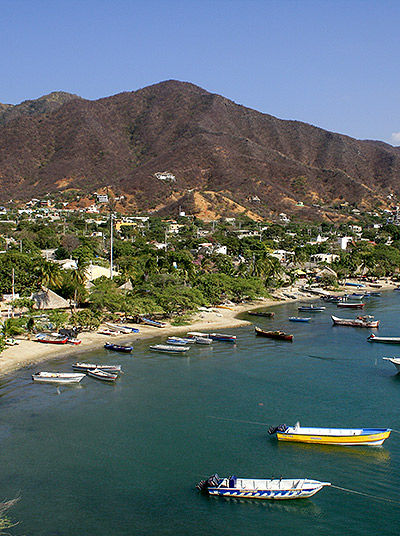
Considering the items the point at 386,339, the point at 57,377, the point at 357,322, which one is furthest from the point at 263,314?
the point at 57,377

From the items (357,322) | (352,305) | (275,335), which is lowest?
(275,335)

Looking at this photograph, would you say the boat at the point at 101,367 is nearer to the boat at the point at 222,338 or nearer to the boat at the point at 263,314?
the boat at the point at 222,338

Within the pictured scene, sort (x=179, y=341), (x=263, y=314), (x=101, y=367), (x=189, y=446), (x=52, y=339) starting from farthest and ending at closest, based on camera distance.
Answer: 1. (x=263, y=314)
2. (x=179, y=341)
3. (x=52, y=339)
4. (x=101, y=367)
5. (x=189, y=446)

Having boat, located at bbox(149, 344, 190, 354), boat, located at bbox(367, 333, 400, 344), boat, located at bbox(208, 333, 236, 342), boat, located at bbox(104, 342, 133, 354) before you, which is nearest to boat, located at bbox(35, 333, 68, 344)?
boat, located at bbox(104, 342, 133, 354)

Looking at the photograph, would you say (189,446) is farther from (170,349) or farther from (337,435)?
(170,349)

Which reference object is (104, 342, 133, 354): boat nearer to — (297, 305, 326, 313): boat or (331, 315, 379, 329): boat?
(331, 315, 379, 329): boat

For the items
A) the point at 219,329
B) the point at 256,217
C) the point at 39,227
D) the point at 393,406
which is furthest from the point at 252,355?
the point at 256,217
